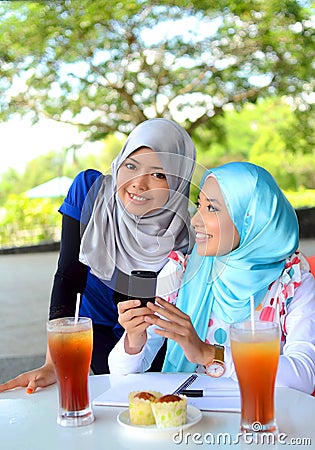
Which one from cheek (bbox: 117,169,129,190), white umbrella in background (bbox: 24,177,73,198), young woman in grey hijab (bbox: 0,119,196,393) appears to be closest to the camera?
young woman in grey hijab (bbox: 0,119,196,393)

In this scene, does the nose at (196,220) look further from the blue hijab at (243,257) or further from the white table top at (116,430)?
the white table top at (116,430)

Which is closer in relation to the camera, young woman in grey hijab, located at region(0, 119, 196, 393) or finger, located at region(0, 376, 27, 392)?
finger, located at region(0, 376, 27, 392)

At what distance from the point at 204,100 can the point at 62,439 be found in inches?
397

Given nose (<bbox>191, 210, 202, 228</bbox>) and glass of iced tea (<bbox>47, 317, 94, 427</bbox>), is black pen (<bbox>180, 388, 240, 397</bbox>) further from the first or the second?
nose (<bbox>191, 210, 202, 228</bbox>)

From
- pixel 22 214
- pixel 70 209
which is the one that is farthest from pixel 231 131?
pixel 70 209

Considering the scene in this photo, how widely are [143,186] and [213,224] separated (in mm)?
171

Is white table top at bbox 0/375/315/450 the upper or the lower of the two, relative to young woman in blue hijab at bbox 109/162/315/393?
lower

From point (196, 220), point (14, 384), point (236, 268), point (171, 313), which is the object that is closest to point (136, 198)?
point (196, 220)

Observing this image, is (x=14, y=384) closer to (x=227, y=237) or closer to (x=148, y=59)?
(x=227, y=237)

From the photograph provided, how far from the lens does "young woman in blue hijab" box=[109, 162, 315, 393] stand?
4.73ft

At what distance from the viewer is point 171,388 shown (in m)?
1.22

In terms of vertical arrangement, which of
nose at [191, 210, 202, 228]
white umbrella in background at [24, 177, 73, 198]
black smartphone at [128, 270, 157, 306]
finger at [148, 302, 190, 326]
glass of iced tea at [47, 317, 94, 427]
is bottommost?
glass of iced tea at [47, 317, 94, 427]

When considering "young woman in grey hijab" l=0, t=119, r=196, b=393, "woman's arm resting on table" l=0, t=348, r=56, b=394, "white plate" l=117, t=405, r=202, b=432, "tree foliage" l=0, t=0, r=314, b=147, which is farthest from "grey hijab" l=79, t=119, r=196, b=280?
"tree foliage" l=0, t=0, r=314, b=147

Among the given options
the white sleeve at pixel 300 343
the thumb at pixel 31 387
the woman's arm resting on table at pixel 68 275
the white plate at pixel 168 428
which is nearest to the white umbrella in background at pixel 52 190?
the woman's arm resting on table at pixel 68 275
